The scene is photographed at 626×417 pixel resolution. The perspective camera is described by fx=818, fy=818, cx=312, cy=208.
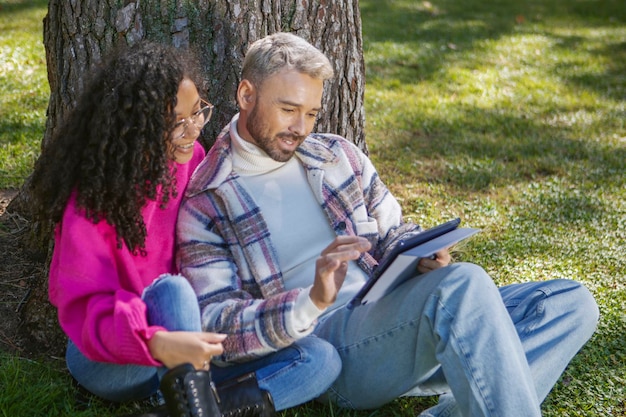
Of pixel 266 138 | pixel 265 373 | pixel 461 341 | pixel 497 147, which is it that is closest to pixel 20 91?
pixel 497 147

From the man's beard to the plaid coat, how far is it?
0.37 ft

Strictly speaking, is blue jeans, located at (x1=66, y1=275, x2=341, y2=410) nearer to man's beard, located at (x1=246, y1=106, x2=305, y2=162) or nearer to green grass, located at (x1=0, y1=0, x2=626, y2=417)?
green grass, located at (x1=0, y1=0, x2=626, y2=417)

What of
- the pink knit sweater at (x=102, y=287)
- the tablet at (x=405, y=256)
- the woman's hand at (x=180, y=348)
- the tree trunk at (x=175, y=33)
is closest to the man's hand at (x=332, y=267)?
the tablet at (x=405, y=256)

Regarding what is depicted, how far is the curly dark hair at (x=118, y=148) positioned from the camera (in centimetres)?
249

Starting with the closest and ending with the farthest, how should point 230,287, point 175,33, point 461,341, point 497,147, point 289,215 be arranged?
1. point 461,341
2. point 230,287
3. point 289,215
4. point 175,33
5. point 497,147

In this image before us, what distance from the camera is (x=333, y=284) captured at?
2463 millimetres

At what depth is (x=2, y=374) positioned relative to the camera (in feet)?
9.77

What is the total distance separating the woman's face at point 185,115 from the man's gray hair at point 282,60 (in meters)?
0.31

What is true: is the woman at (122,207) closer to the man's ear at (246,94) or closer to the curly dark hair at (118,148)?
the curly dark hair at (118,148)

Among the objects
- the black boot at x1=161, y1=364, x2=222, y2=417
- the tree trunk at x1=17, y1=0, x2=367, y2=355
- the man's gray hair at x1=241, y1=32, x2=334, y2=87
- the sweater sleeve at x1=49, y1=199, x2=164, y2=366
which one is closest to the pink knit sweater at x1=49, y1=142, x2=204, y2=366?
the sweater sleeve at x1=49, y1=199, x2=164, y2=366

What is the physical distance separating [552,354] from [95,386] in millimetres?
1597

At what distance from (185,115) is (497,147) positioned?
347cm

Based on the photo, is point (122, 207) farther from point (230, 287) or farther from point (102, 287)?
point (230, 287)

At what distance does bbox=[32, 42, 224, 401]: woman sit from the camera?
7.75 feet
